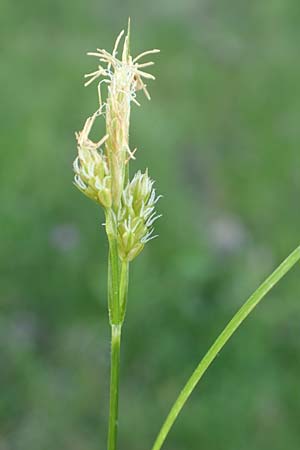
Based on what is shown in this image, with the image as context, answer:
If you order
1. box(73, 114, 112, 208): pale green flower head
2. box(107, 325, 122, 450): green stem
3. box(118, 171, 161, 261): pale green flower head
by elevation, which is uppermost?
box(73, 114, 112, 208): pale green flower head

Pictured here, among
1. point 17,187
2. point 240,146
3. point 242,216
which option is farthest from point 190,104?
point 17,187

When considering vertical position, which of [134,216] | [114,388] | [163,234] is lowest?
[114,388]

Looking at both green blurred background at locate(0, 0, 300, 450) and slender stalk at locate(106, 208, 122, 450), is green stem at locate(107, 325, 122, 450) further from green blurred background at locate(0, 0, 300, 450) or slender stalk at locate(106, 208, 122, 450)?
green blurred background at locate(0, 0, 300, 450)

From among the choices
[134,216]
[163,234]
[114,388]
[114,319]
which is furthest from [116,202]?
[163,234]

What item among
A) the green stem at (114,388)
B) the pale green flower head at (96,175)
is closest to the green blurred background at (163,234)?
the green stem at (114,388)

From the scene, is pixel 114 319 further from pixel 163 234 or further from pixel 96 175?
pixel 163 234

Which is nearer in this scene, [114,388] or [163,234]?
[114,388]

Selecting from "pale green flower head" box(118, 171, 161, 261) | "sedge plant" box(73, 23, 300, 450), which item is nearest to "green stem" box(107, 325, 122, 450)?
"sedge plant" box(73, 23, 300, 450)

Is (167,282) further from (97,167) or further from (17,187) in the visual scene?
(97,167)

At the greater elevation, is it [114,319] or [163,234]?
[163,234]
